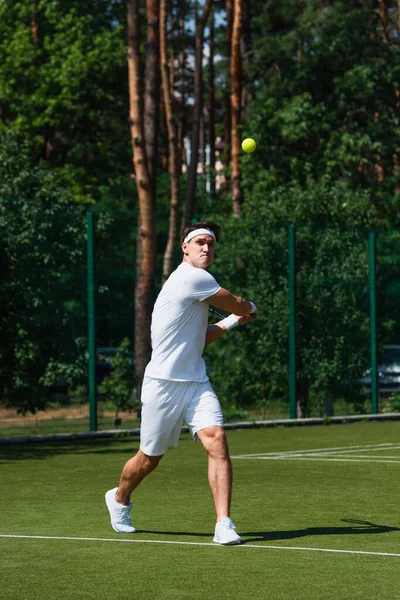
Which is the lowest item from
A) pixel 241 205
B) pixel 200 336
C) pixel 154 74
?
pixel 200 336

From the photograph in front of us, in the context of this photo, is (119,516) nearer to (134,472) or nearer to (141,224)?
(134,472)

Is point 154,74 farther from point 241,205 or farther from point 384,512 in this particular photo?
point 384,512

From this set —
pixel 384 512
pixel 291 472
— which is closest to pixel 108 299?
pixel 291 472

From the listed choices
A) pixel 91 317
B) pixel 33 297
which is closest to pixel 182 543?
pixel 33 297

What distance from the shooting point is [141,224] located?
941 inches

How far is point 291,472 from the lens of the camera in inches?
546

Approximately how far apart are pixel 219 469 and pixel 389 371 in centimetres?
1369

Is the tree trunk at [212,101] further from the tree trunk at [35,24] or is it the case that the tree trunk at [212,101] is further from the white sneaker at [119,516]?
the white sneaker at [119,516]

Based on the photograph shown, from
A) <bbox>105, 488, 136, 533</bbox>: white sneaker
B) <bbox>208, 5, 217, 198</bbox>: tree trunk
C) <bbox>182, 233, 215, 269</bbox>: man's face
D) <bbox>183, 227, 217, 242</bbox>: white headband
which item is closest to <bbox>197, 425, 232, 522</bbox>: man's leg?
<bbox>105, 488, 136, 533</bbox>: white sneaker

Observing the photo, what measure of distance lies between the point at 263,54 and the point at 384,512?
30.7 m

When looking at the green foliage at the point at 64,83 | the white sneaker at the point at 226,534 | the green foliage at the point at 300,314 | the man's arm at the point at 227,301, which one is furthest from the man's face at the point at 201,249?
the green foliage at the point at 64,83

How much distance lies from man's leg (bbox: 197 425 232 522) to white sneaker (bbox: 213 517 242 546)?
3.3 inches

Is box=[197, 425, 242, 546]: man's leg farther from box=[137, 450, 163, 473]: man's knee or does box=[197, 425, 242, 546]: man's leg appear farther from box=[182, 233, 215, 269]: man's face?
box=[182, 233, 215, 269]: man's face

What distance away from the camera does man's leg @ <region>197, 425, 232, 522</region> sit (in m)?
8.95
